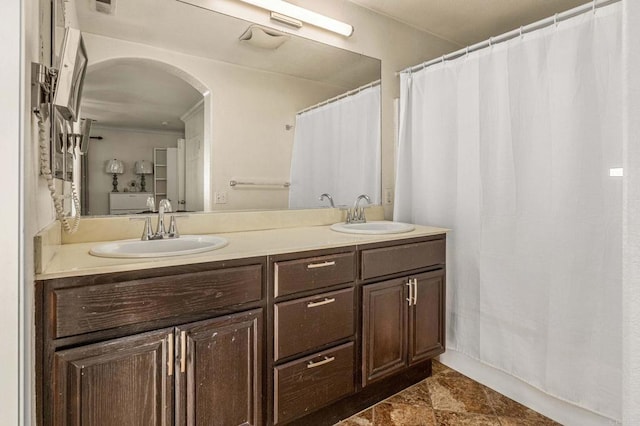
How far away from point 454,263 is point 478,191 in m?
0.46

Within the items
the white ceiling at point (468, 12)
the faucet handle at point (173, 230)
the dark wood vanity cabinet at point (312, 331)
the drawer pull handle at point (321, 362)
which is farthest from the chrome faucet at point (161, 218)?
the white ceiling at point (468, 12)

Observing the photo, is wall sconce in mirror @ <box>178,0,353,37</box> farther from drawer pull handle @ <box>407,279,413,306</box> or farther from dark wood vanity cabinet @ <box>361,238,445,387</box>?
drawer pull handle @ <box>407,279,413,306</box>

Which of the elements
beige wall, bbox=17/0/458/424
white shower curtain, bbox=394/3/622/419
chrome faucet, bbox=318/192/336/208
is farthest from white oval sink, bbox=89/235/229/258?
white shower curtain, bbox=394/3/622/419

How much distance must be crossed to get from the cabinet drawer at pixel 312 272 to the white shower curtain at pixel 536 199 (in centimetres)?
90

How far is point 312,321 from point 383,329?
44 cm

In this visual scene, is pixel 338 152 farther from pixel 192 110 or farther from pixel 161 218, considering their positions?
pixel 161 218

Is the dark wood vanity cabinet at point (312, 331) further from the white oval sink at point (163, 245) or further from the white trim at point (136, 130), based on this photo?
the white trim at point (136, 130)

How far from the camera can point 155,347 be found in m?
1.15

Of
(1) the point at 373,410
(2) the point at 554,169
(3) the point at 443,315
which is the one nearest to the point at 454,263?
(3) the point at 443,315

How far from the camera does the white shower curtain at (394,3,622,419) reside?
4.97ft

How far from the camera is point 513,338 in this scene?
1.85 metres

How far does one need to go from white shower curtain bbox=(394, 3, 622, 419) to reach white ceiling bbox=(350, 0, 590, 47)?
0.47 m

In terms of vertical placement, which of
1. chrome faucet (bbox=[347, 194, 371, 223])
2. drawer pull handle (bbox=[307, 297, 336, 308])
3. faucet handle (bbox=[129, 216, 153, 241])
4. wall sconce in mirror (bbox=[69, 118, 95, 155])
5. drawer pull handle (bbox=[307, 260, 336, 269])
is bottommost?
drawer pull handle (bbox=[307, 297, 336, 308])

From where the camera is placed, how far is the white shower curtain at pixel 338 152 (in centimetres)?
215
